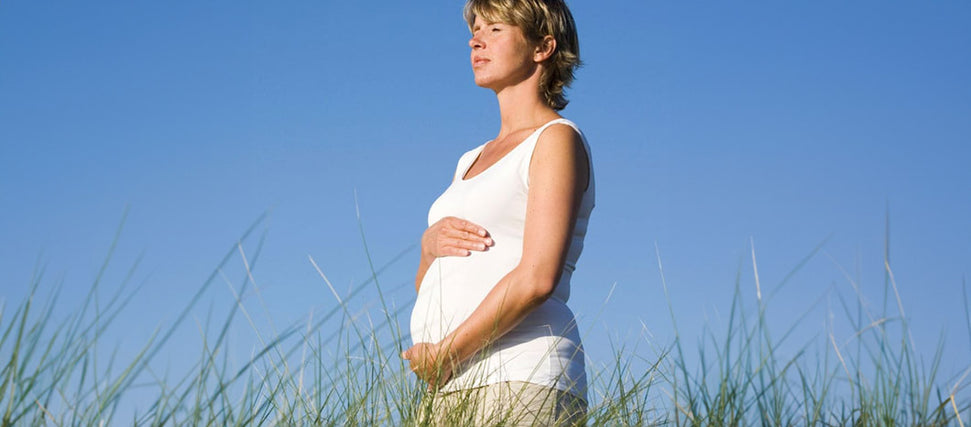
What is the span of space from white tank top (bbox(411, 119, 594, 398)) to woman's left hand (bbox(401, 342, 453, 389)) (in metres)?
0.04

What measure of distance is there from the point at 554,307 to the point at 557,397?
28cm

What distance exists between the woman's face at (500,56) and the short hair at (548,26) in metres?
0.03

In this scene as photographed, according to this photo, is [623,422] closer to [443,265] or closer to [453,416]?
[453,416]

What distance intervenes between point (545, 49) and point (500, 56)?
0.19 metres

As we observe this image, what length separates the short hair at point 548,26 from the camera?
308cm

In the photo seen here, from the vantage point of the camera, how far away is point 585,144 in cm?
273

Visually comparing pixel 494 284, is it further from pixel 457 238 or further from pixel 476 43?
pixel 476 43

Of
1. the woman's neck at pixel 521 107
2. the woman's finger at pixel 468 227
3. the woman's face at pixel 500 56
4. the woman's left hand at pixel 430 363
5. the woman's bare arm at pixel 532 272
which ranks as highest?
the woman's face at pixel 500 56

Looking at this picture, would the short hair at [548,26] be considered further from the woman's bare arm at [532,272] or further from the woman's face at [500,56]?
the woman's bare arm at [532,272]

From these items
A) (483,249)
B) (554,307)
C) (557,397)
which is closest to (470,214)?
(483,249)

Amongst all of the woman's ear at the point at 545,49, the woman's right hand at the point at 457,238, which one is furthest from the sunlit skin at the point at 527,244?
the woman's ear at the point at 545,49

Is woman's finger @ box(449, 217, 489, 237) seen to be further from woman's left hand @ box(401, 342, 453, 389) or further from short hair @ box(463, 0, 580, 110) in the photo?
short hair @ box(463, 0, 580, 110)

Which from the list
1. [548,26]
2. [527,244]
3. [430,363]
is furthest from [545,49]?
[430,363]

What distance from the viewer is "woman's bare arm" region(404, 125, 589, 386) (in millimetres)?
2410
